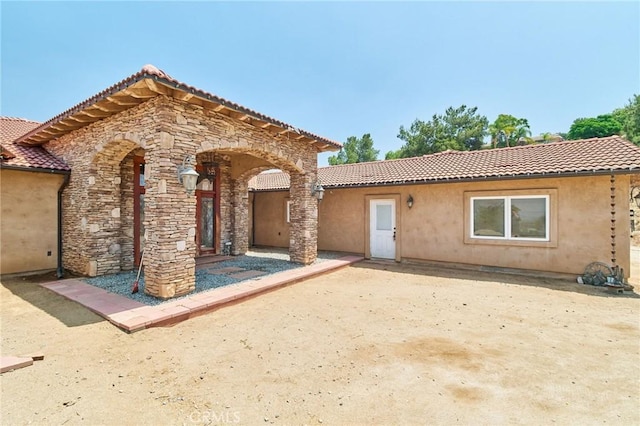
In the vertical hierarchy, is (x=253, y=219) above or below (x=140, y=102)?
below

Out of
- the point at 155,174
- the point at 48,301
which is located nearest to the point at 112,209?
the point at 48,301

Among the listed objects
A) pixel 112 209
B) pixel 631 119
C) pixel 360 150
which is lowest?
pixel 112 209

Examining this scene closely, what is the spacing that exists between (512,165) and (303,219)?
24.3 feet

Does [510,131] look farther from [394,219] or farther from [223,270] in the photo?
[223,270]

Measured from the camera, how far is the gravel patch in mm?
6508

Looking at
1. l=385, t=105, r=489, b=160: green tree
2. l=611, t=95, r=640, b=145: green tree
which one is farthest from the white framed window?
l=611, t=95, r=640, b=145: green tree

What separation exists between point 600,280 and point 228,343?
392 inches

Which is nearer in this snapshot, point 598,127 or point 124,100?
point 124,100

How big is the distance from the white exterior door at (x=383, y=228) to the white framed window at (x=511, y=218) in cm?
293

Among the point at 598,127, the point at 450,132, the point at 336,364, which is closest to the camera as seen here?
the point at 336,364

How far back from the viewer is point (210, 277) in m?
8.02

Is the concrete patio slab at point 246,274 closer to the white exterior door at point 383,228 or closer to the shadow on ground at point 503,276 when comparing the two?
the shadow on ground at point 503,276

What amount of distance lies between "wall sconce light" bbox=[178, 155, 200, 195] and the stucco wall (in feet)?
19.1

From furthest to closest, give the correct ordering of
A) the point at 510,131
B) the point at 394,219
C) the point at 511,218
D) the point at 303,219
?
1. the point at 510,131
2. the point at 394,219
3. the point at 303,219
4. the point at 511,218
